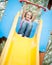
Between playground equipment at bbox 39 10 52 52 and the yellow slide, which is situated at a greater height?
playground equipment at bbox 39 10 52 52

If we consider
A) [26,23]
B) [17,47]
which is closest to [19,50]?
[17,47]

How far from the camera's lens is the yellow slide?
108cm

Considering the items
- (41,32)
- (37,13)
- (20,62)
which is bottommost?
(20,62)

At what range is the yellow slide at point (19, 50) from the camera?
108 centimetres

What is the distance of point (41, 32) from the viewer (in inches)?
45.0

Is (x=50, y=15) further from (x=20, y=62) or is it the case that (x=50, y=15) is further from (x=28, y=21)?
(x=20, y=62)

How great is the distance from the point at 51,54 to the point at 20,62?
0.22 metres

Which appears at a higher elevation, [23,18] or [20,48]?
[23,18]

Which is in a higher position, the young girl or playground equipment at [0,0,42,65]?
the young girl

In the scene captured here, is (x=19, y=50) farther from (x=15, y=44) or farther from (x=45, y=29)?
(x=45, y=29)

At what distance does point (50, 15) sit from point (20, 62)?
13.6 inches

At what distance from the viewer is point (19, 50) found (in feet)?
3.63

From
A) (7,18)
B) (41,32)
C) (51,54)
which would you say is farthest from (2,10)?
(51,54)

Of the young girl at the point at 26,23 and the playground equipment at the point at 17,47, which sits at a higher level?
the young girl at the point at 26,23
